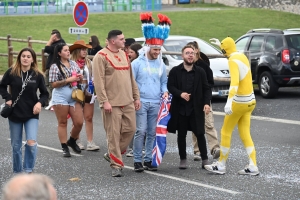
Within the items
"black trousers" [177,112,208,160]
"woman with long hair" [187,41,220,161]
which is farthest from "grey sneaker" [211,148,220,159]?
"black trousers" [177,112,208,160]

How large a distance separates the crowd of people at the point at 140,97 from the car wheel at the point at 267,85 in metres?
7.67

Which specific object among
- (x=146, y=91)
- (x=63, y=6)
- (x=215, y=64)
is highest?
(x=146, y=91)

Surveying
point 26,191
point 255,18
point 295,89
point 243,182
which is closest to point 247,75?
point 243,182

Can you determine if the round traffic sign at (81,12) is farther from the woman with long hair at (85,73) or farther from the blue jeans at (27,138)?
the blue jeans at (27,138)

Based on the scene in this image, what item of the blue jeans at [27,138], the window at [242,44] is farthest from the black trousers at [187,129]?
the window at [242,44]

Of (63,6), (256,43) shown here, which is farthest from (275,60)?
(63,6)

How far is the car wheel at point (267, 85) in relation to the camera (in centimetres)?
1795

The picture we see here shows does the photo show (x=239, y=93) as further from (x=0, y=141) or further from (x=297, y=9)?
(x=297, y=9)

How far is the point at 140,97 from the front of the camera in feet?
31.8

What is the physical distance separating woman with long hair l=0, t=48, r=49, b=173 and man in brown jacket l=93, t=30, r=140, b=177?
70 cm

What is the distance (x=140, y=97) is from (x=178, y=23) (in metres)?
39.4

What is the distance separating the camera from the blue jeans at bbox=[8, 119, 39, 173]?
29.1 ft

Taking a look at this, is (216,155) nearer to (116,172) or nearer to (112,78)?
(116,172)

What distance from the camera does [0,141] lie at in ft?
40.4
